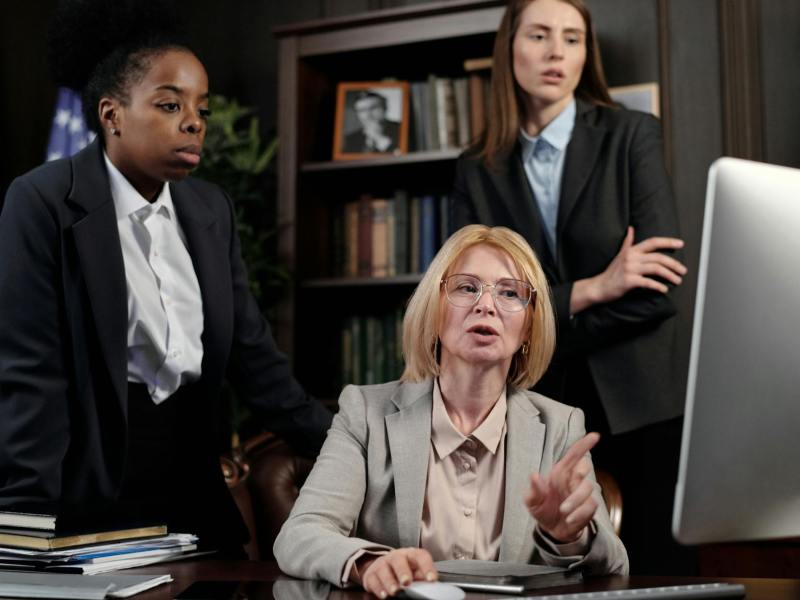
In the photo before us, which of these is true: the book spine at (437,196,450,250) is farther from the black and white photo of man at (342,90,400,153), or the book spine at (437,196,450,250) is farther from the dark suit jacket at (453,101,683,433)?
the dark suit jacket at (453,101,683,433)

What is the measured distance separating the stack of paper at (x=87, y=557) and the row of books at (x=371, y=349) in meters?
1.81

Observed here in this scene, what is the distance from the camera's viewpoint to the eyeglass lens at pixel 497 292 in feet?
5.22

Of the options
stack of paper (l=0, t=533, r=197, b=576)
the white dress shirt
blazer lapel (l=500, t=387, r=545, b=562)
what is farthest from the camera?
the white dress shirt

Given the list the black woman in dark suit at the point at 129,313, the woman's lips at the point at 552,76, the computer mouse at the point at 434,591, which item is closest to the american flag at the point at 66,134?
the black woman in dark suit at the point at 129,313

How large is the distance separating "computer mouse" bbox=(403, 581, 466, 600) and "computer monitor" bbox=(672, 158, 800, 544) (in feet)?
0.82

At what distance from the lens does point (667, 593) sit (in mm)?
972

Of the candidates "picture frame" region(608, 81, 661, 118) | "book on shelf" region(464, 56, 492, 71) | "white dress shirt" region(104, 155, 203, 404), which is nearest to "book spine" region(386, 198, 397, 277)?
"book on shelf" region(464, 56, 492, 71)

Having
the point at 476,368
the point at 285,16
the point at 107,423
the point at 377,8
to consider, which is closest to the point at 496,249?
the point at 476,368

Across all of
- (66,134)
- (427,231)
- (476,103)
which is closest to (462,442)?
(427,231)

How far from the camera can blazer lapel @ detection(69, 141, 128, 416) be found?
1.67m

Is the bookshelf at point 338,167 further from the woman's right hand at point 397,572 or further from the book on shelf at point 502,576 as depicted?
the woman's right hand at point 397,572

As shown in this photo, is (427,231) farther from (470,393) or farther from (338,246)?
(470,393)

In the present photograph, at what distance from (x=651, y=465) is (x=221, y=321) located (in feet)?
3.36

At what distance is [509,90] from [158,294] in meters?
1.02
